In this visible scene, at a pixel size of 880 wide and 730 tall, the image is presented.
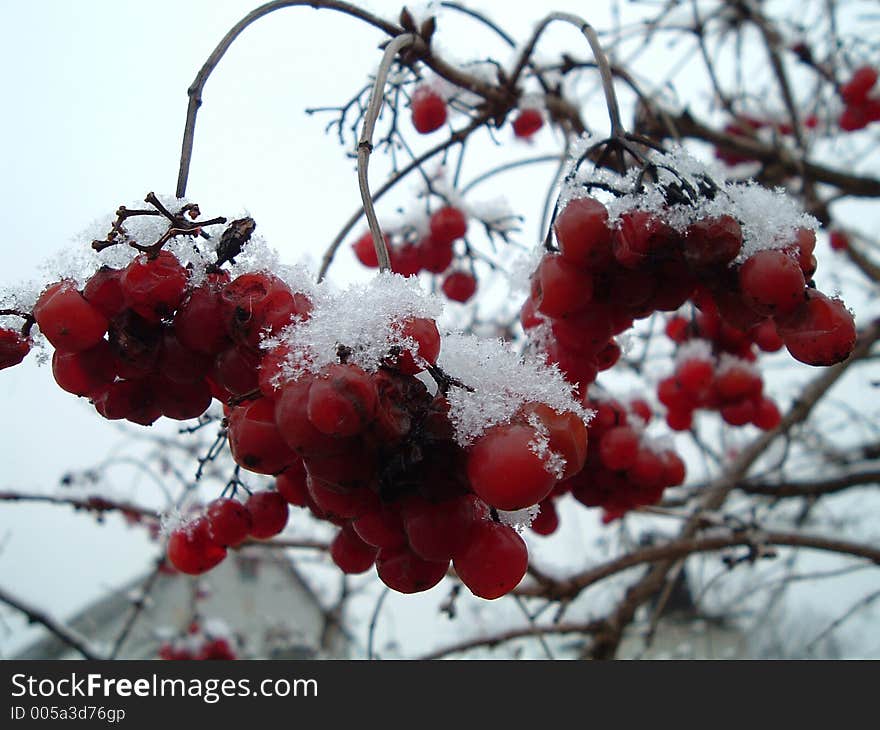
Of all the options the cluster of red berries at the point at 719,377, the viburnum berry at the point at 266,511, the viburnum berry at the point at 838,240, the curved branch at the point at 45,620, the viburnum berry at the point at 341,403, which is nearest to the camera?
the viburnum berry at the point at 341,403

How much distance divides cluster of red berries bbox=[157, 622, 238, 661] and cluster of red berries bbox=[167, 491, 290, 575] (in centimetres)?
193

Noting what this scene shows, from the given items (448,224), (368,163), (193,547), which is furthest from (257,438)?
(448,224)

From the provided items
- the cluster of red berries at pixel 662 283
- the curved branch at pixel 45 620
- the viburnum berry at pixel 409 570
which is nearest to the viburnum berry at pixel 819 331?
the cluster of red berries at pixel 662 283

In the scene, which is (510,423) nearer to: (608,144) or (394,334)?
(394,334)

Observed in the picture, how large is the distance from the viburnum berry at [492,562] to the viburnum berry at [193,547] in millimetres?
480

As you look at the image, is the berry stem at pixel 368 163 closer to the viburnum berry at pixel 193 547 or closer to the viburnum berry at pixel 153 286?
the viburnum berry at pixel 153 286

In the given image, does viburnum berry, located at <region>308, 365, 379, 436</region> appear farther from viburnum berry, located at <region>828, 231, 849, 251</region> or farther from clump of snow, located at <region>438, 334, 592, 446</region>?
viburnum berry, located at <region>828, 231, 849, 251</region>

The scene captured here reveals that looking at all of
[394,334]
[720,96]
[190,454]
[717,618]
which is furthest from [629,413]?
[717,618]

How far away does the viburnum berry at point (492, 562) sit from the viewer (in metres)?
0.57

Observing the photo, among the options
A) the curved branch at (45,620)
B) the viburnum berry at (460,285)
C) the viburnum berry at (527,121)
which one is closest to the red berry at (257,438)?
the viburnum berry at (460,285)

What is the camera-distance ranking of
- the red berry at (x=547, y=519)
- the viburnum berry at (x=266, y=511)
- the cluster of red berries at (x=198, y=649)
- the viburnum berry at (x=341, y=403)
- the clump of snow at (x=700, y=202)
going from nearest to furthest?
the viburnum berry at (x=341, y=403) < the clump of snow at (x=700, y=202) < the viburnum berry at (x=266, y=511) < the red berry at (x=547, y=519) < the cluster of red berries at (x=198, y=649)

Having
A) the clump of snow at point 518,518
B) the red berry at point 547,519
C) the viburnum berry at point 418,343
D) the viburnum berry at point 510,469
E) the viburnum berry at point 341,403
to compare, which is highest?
the red berry at point 547,519

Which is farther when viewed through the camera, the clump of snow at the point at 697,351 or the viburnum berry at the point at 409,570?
the clump of snow at the point at 697,351

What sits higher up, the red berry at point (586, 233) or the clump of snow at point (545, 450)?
the red berry at point (586, 233)
